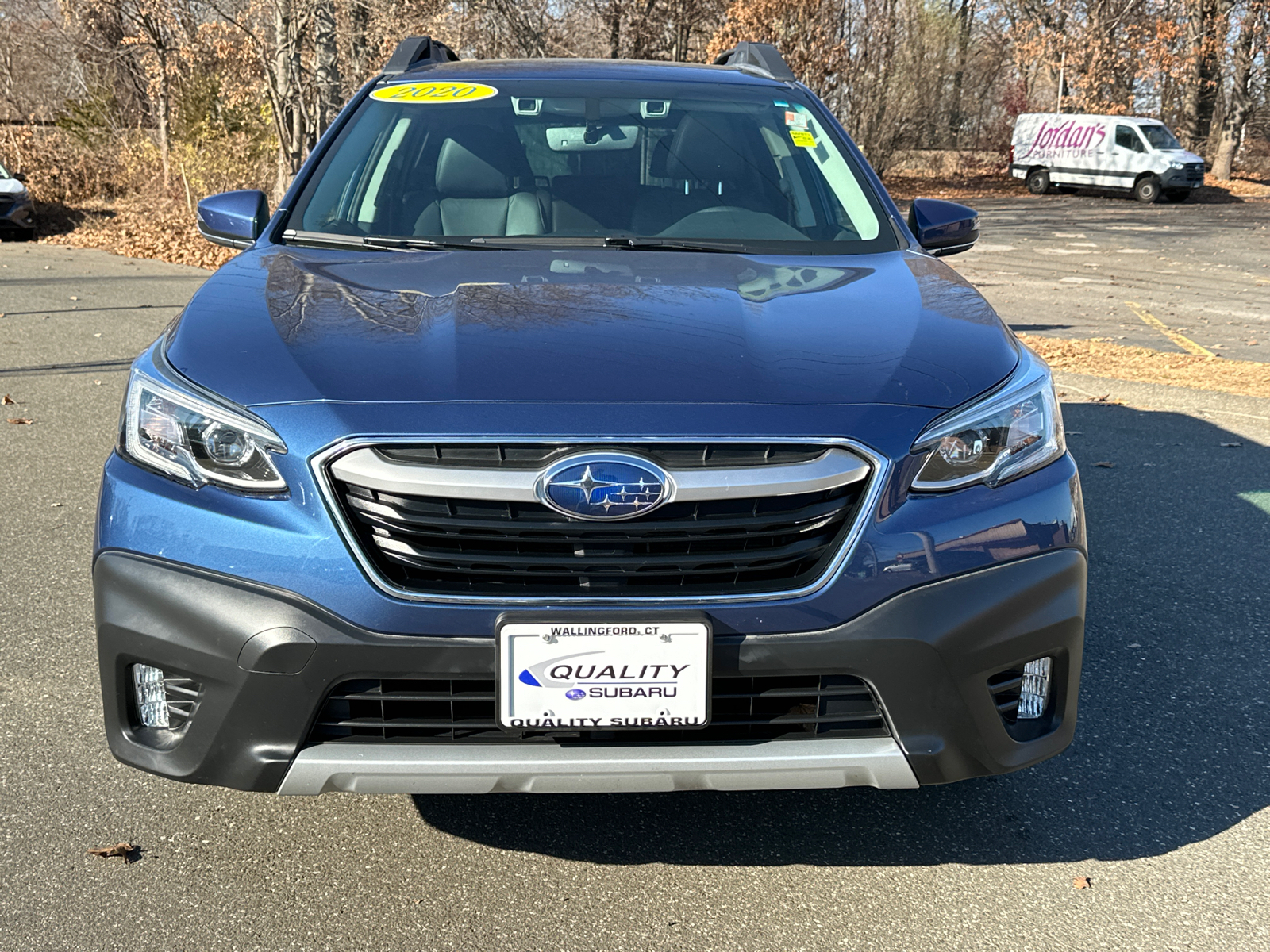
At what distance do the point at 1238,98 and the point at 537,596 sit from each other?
39.2 metres

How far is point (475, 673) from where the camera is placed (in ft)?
7.28

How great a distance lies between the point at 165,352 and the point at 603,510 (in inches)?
43.4

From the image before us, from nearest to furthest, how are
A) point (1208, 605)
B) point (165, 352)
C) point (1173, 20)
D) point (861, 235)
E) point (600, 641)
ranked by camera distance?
1. point (600, 641)
2. point (165, 352)
3. point (861, 235)
4. point (1208, 605)
5. point (1173, 20)

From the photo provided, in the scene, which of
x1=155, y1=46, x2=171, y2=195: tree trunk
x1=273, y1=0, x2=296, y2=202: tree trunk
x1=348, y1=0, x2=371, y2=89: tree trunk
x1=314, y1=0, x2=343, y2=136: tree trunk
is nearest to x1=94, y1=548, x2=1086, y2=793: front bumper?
x1=273, y1=0, x2=296, y2=202: tree trunk

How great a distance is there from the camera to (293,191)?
12.3ft

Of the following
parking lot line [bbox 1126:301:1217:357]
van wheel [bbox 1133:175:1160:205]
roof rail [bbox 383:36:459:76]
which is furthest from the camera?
van wheel [bbox 1133:175:1160:205]

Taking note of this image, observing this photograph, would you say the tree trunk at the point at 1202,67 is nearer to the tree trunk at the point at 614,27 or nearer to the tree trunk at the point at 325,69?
the tree trunk at the point at 614,27

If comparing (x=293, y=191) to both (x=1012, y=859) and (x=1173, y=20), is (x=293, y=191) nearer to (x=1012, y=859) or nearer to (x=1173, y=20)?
(x=1012, y=859)

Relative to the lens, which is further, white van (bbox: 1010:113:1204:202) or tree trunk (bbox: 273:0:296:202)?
white van (bbox: 1010:113:1204:202)

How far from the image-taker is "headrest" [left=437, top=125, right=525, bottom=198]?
3754mm

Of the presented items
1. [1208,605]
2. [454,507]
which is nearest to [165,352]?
[454,507]

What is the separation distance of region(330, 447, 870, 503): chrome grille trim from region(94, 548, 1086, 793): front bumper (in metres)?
0.24

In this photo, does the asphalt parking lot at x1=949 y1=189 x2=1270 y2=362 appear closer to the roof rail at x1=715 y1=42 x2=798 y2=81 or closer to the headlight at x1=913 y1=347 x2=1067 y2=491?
the roof rail at x1=715 y1=42 x2=798 y2=81

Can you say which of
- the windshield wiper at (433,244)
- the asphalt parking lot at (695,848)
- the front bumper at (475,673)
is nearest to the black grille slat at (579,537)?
the front bumper at (475,673)
